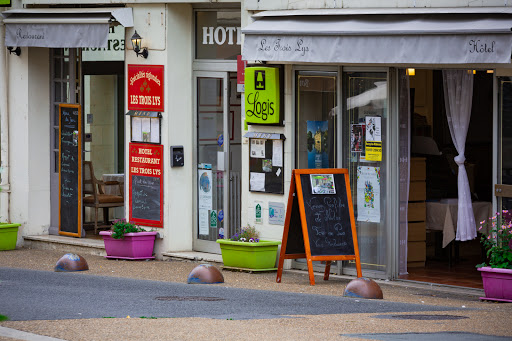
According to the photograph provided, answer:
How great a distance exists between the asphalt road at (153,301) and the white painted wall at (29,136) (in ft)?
13.6

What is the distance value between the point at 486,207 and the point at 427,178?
128cm

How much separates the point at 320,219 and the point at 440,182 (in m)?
2.95

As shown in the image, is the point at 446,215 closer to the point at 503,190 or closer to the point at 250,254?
the point at 503,190

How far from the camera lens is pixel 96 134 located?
17859 mm

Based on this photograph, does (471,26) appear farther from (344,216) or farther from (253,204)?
(253,204)

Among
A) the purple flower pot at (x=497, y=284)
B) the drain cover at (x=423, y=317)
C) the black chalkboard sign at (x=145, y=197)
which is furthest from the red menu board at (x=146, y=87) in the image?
the drain cover at (x=423, y=317)

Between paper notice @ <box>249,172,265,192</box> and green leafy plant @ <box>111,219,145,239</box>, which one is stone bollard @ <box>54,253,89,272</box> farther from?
paper notice @ <box>249,172,265,192</box>

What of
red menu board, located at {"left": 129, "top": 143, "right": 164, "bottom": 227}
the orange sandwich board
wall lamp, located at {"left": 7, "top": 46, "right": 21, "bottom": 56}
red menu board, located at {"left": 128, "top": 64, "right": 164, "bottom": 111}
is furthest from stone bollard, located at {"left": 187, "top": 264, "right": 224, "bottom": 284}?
wall lamp, located at {"left": 7, "top": 46, "right": 21, "bottom": 56}

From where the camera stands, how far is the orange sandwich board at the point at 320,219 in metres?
12.1

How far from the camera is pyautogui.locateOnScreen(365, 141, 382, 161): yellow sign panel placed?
497 inches

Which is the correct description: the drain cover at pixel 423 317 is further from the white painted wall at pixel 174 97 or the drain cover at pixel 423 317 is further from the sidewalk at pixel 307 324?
the white painted wall at pixel 174 97

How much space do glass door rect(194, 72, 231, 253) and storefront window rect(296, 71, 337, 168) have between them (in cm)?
151

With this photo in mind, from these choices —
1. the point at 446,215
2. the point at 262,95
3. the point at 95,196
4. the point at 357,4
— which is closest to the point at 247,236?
the point at 262,95

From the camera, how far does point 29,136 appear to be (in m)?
16.2
